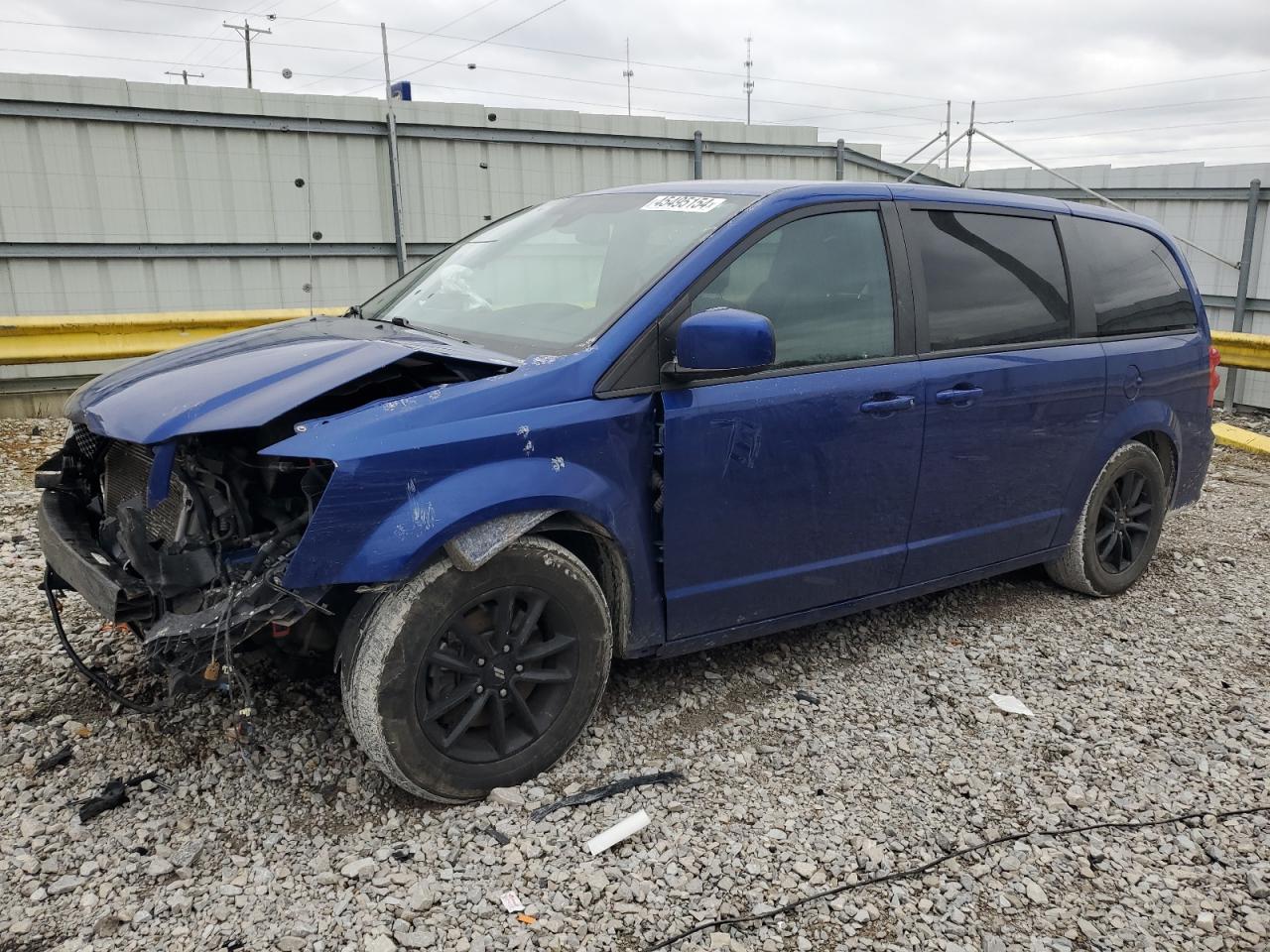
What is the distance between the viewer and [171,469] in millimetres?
2666

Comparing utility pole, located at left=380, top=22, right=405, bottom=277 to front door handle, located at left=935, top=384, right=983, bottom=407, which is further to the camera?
utility pole, located at left=380, top=22, right=405, bottom=277

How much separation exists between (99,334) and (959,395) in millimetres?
6493

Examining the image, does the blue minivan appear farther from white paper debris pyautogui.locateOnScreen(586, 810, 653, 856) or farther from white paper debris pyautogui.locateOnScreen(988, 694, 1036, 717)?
white paper debris pyautogui.locateOnScreen(988, 694, 1036, 717)

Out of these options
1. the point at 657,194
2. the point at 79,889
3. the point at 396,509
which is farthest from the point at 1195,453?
the point at 79,889

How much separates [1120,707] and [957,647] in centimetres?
67

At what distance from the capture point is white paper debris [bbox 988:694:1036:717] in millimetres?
3633

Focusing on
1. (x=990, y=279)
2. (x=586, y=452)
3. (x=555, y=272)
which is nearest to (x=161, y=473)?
(x=586, y=452)

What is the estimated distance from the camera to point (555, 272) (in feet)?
11.7

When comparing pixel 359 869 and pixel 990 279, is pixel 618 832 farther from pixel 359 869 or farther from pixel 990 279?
pixel 990 279

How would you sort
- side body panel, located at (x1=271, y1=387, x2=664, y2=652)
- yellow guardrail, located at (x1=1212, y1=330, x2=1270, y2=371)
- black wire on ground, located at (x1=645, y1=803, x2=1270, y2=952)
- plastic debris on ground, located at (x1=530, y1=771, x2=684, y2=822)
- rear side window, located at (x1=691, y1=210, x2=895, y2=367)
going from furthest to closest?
1. yellow guardrail, located at (x1=1212, y1=330, x2=1270, y2=371)
2. rear side window, located at (x1=691, y1=210, x2=895, y2=367)
3. plastic debris on ground, located at (x1=530, y1=771, x2=684, y2=822)
4. side body panel, located at (x1=271, y1=387, x2=664, y2=652)
5. black wire on ground, located at (x1=645, y1=803, x2=1270, y2=952)

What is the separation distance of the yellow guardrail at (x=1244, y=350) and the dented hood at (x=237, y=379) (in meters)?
8.52

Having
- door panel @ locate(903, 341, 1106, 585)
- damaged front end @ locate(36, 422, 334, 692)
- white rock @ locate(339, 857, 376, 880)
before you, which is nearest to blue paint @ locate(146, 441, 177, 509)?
damaged front end @ locate(36, 422, 334, 692)

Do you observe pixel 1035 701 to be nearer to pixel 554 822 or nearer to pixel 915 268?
pixel 915 268

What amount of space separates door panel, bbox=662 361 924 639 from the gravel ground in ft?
1.48
